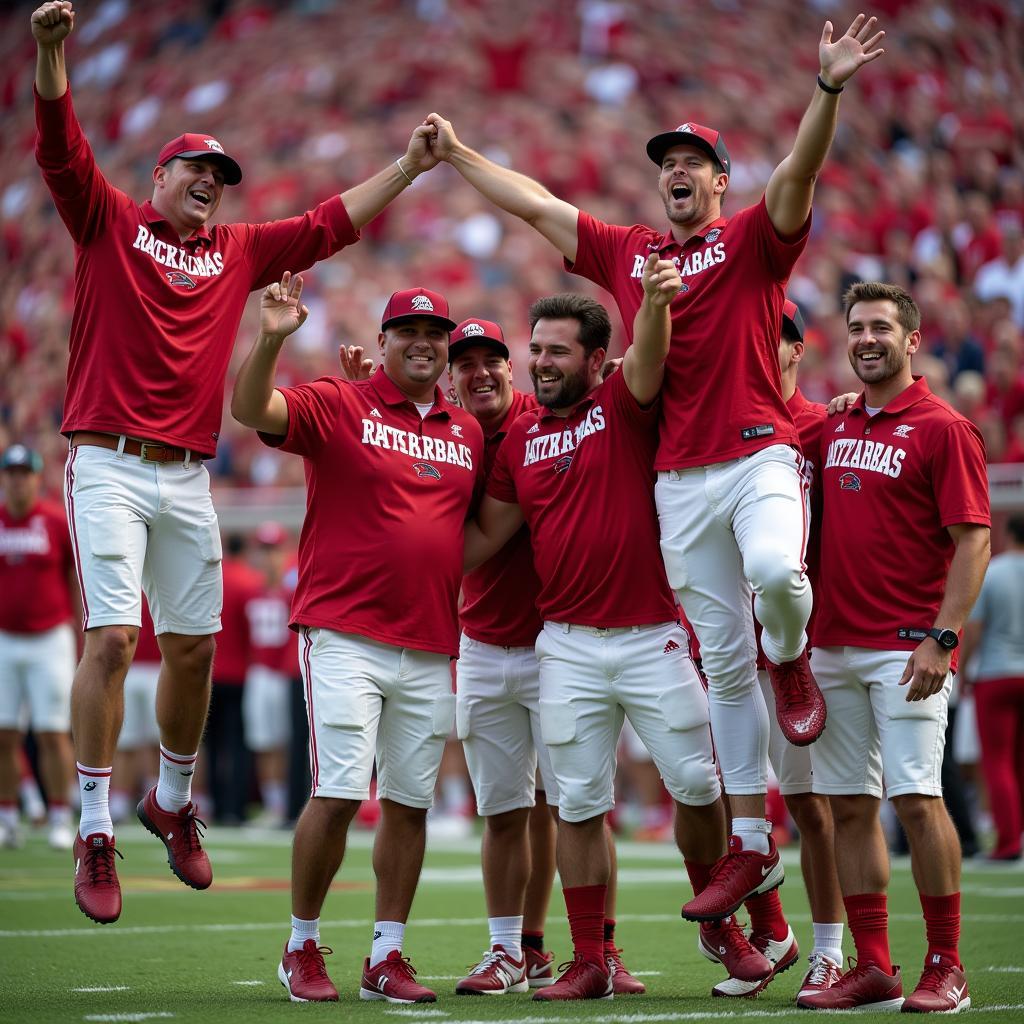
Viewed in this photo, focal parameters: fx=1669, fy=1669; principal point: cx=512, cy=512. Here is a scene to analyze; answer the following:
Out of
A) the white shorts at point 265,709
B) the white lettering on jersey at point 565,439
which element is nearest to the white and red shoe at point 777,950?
the white lettering on jersey at point 565,439

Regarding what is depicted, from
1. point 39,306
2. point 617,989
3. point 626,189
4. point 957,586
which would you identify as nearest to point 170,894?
point 617,989

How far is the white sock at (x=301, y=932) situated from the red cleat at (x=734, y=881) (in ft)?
4.56

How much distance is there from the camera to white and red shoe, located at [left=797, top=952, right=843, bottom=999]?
609 centimetres

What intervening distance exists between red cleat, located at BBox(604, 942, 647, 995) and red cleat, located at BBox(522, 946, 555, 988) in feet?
1.83

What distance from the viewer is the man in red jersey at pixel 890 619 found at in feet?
19.4

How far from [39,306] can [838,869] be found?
57.0 feet

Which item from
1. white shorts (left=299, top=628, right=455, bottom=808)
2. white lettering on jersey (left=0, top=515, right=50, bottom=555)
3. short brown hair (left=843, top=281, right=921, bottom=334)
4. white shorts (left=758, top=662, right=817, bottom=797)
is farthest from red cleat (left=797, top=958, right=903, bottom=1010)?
white lettering on jersey (left=0, top=515, right=50, bottom=555)

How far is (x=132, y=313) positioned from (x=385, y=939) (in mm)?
2584

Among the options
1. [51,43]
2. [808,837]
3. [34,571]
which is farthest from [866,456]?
[34,571]

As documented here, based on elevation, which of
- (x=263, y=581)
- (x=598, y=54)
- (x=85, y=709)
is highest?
(x=598, y=54)

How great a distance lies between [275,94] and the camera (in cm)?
2381

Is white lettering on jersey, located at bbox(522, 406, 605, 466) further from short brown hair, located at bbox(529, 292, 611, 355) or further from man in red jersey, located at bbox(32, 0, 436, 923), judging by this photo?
man in red jersey, located at bbox(32, 0, 436, 923)

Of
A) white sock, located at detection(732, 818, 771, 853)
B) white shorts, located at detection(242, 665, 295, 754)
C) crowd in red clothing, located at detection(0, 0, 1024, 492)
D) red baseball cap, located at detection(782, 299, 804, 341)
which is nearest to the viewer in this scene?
white sock, located at detection(732, 818, 771, 853)

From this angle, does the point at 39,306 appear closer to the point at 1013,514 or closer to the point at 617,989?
the point at 1013,514
